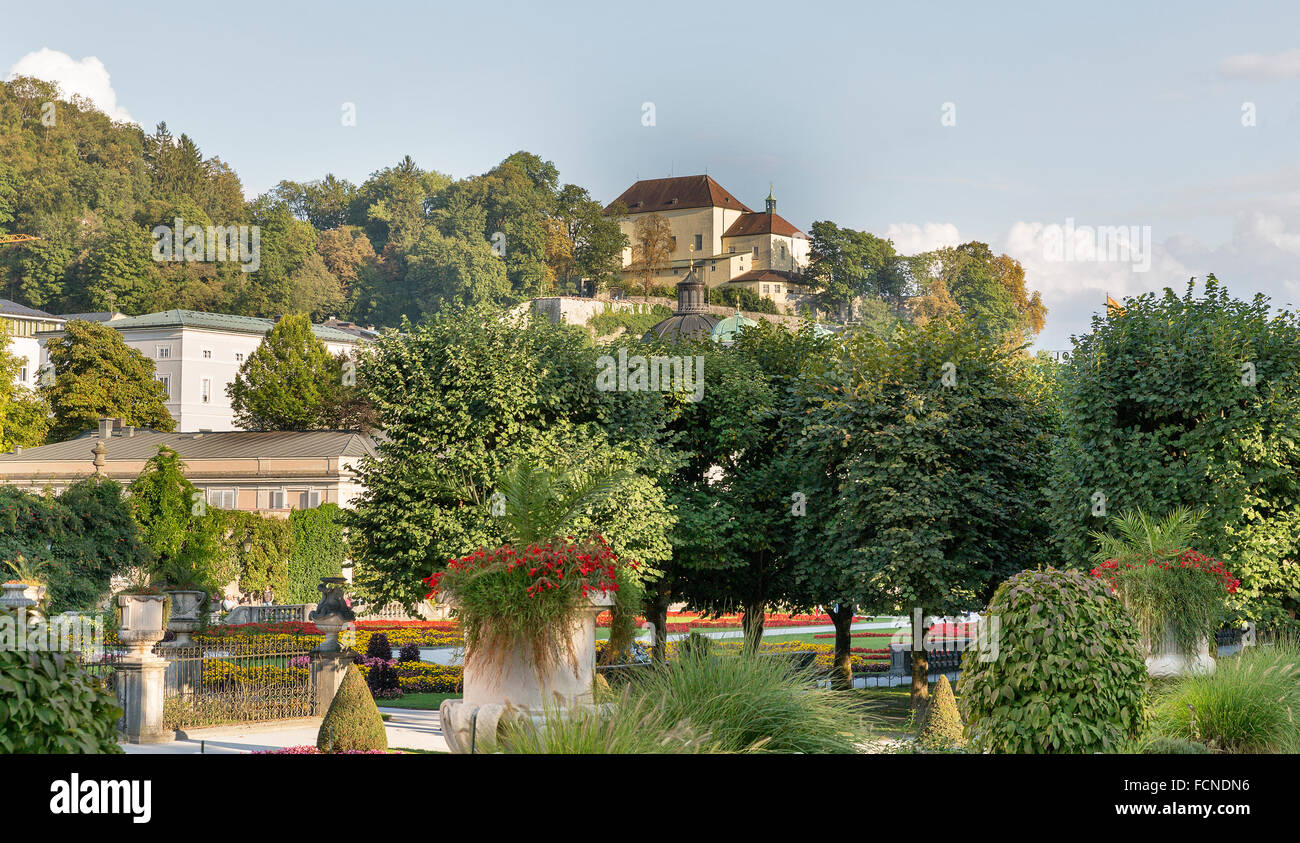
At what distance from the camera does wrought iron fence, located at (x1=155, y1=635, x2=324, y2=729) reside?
64.4 feet

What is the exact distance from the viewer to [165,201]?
11288 centimetres

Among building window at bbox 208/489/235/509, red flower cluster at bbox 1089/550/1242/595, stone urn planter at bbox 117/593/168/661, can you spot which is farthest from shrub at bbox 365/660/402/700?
building window at bbox 208/489/235/509

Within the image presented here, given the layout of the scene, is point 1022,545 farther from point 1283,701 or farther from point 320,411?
point 320,411

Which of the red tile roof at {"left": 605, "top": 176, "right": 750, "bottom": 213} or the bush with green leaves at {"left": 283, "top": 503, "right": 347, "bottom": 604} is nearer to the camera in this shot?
the bush with green leaves at {"left": 283, "top": 503, "right": 347, "bottom": 604}

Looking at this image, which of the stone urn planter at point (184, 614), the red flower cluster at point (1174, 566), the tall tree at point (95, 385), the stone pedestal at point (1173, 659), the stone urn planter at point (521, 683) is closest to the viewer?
the stone urn planter at point (521, 683)

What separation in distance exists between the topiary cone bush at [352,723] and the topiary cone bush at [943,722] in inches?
264

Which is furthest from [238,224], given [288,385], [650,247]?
[288,385]

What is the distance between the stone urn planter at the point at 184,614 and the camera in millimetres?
25797

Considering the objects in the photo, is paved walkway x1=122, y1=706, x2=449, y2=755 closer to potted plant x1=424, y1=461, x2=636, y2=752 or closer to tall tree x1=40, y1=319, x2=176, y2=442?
potted plant x1=424, y1=461, x2=636, y2=752

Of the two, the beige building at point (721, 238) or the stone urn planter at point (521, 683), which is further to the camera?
the beige building at point (721, 238)

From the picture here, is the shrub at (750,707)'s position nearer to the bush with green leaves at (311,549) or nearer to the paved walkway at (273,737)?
the paved walkway at (273,737)

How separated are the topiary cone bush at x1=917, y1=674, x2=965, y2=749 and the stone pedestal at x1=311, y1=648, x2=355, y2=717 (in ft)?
32.9

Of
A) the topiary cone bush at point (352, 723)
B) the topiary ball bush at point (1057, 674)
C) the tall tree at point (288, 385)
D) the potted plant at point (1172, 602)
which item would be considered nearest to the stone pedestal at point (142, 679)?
the topiary cone bush at point (352, 723)
